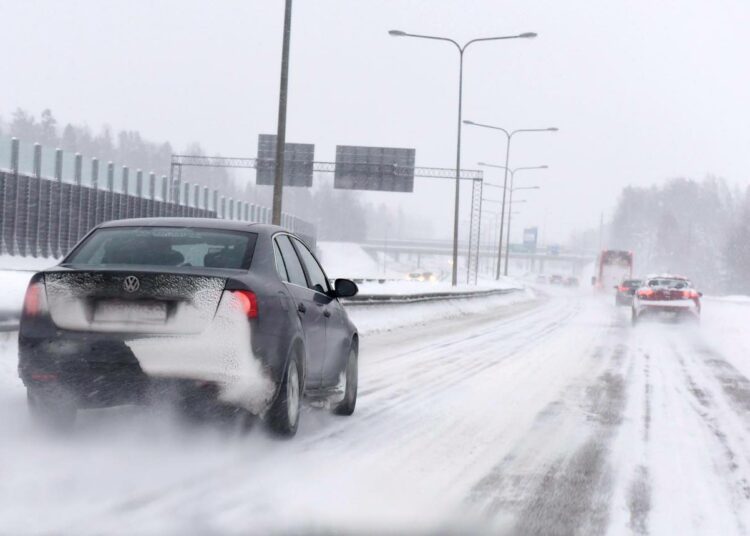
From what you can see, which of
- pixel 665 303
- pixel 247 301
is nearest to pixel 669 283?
pixel 665 303

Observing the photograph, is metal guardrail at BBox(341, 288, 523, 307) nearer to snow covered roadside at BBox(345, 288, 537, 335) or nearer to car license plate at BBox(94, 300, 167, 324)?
snow covered roadside at BBox(345, 288, 537, 335)

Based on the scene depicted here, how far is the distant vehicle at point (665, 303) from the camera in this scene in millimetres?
29078

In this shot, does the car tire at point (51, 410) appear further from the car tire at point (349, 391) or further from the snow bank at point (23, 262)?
the snow bank at point (23, 262)

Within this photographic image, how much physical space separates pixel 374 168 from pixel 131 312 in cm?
4635

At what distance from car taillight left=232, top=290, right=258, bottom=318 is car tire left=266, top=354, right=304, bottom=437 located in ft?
1.71

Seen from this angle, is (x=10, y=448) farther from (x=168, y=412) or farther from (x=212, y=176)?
(x=212, y=176)

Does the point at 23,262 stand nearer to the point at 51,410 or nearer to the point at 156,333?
the point at 51,410

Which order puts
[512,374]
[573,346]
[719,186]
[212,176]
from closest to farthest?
[512,374] < [573,346] < [719,186] < [212,176]

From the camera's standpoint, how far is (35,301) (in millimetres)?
6156

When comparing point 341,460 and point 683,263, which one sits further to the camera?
point 683,263

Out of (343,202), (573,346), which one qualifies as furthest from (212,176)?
(573,346)

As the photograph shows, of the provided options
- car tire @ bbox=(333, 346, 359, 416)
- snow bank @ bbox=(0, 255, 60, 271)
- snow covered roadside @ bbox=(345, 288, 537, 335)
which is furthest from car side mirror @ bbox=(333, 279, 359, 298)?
snow bank @ bbox=(0, 255, 60, 271)

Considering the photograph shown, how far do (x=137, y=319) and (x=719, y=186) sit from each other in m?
186

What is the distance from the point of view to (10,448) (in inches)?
244
